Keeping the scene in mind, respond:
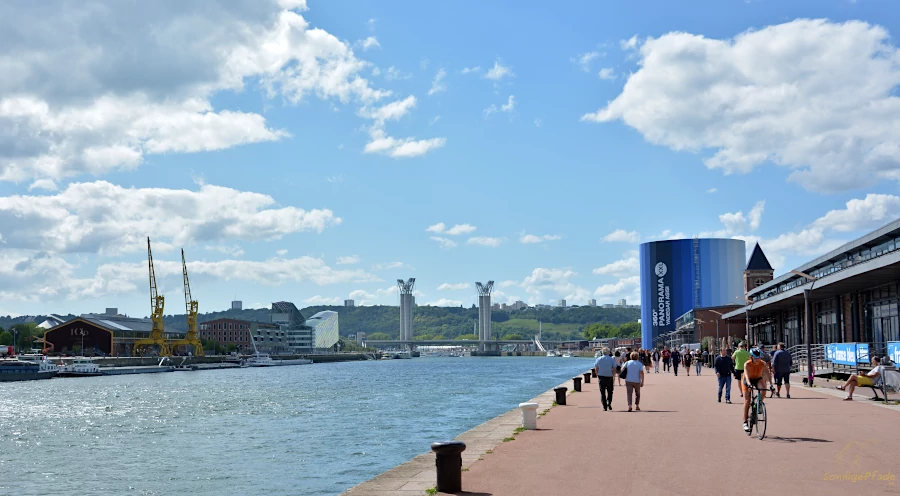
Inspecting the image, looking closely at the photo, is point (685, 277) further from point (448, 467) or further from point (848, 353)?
point (448, 467)

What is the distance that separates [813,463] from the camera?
1444cm

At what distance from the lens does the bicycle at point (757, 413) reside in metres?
17.8

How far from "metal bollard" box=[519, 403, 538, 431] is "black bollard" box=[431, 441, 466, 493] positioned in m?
9.27


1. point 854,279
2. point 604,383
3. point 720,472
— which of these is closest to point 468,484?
point 720,472

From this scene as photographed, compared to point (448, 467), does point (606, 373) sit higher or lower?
higher

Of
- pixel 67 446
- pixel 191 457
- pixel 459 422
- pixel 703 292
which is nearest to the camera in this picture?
pixel 191 457

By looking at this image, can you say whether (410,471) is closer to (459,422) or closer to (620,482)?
(620,482)

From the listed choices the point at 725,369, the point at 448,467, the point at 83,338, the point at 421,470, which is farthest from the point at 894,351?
the point at 83,338

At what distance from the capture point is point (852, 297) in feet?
168

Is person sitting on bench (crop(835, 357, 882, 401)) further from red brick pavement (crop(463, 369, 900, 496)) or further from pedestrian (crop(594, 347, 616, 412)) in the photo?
pedestrian (crop(594, 347, 616, 412))

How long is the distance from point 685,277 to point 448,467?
166381 mm

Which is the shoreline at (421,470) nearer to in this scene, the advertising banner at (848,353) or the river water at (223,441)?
the river water at (223,441)

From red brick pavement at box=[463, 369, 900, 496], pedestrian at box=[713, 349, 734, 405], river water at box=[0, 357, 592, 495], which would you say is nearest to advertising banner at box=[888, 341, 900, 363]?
pedestrian at box=[713, 349, 734, 405]

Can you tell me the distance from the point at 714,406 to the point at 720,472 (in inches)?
589
